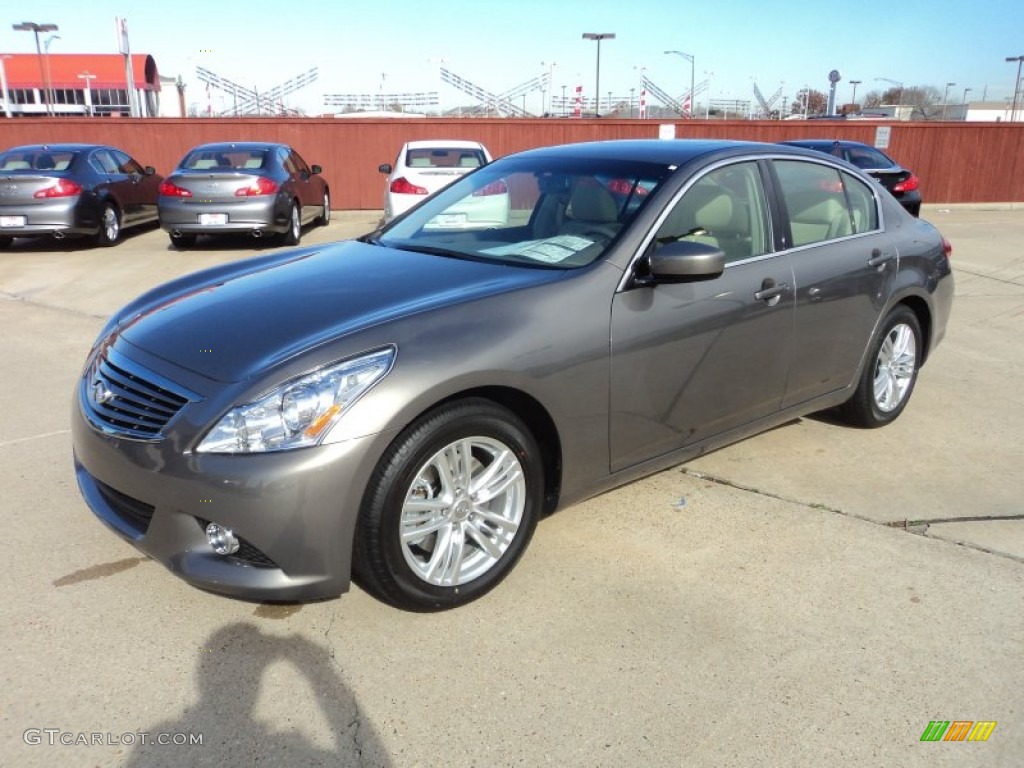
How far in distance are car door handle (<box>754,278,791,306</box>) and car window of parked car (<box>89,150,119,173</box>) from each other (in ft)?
38.4

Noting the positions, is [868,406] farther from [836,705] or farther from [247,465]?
[247,465]

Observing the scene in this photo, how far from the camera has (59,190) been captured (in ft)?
38.7

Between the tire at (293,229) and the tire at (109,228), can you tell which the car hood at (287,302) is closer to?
the tire at (293,229)

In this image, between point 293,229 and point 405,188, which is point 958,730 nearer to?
point 405,188

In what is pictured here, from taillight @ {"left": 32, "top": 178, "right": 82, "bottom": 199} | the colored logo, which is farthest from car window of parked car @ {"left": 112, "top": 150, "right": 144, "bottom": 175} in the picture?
the colored logo

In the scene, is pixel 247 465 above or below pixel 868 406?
above

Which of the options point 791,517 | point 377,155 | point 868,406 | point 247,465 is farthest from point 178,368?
point 377,155

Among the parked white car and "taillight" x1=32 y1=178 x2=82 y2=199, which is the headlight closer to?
the parked white car

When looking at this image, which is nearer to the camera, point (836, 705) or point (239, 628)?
point (836, 705)

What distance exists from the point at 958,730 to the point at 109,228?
13.0m

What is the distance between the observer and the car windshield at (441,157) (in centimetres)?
1225

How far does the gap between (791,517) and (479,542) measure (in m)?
1.58

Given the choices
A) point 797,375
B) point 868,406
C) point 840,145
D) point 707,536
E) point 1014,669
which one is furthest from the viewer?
point 840,145

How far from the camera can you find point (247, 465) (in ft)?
8.59
